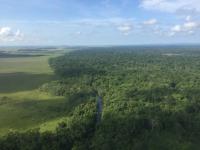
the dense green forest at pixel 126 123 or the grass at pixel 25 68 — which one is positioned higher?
the dense green forest at pixel 126 123

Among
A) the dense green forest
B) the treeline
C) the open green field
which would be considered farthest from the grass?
the treeline

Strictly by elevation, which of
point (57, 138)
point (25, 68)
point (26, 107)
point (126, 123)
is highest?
point (126, 123)

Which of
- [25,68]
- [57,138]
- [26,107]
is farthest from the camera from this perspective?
[25,68]

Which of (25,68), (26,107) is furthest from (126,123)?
(25,68)

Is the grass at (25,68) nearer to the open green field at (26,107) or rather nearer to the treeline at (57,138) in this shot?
the open green field at (26,107)

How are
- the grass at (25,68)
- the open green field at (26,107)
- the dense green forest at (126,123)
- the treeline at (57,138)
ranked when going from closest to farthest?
the treeline at (57,138) < the dense green forest at (126,123) < the open green field at (26,107) < the grass at (25,68)

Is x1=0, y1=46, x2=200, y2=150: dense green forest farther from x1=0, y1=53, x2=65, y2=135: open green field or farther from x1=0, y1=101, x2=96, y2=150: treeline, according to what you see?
x1=0, y1=53, x2=65, y2=135: open green field

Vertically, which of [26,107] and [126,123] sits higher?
[126,123]

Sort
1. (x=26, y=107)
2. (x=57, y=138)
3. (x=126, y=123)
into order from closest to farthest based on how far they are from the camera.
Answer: (x=57, y=138), (x=126, y=123), (x=26, y=107)

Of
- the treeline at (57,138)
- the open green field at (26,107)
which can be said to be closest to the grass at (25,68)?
the open green field at (26,107)

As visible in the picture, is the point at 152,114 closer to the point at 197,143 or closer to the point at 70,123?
the point at 197,143

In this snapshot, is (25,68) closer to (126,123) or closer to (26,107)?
(26,107)
